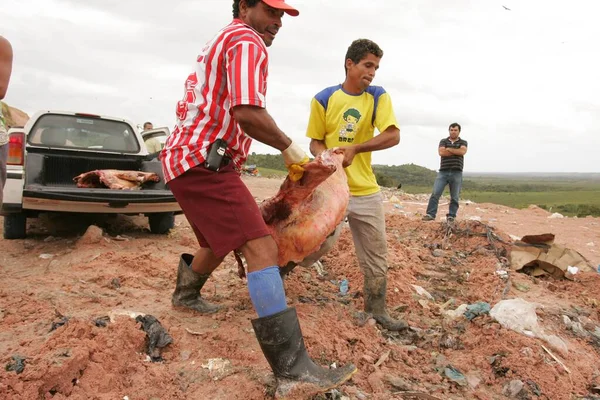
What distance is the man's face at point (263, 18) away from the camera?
2.26 meters

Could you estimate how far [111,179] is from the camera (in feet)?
17.2

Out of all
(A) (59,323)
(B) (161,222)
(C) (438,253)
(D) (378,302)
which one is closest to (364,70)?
(D) (378,302)

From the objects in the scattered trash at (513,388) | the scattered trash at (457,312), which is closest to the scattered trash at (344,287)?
the scattered trash at (457,312)

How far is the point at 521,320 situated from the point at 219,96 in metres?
2.67

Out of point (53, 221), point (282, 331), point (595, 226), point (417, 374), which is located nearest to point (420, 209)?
point (595, 226)

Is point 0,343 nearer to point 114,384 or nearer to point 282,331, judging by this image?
point 114,384

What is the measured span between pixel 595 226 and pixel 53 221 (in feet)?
33.8

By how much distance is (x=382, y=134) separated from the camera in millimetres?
3041

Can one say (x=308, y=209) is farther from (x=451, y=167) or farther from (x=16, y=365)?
(x=451, y=167)

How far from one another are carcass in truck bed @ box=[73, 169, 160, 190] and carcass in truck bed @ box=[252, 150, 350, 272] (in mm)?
3161

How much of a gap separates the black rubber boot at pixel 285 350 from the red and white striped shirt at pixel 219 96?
0.87m

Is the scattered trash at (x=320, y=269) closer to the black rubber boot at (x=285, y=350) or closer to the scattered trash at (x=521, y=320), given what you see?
the scattered trash at (x=521, y=320)

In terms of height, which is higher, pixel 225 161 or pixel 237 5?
pixel 237 5

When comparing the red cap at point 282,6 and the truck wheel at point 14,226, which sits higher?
the red cap at point 282,6
